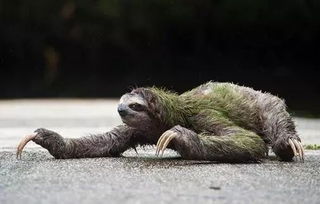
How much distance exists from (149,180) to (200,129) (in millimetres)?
723

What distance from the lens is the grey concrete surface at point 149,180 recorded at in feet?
6.33

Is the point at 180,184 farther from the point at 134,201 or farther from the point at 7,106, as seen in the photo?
the point at 7,106

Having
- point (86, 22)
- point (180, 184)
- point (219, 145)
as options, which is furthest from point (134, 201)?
point (86, 22)

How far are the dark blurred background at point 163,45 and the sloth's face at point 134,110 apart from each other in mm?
3732

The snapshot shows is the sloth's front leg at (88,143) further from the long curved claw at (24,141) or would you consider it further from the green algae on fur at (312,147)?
the green algae on fur at (312,147)

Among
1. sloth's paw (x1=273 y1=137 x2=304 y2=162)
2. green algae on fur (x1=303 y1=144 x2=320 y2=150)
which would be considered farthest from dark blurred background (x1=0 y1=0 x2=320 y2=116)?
sloth's paw (x1=273 y1=137 x2=304 y2=162)

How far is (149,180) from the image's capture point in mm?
2264

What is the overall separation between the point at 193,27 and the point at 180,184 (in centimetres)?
547

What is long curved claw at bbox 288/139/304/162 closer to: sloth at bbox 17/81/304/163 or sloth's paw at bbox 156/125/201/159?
sloth at bbox 17/81/304/163

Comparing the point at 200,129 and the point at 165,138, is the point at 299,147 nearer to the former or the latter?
the point at 200,129

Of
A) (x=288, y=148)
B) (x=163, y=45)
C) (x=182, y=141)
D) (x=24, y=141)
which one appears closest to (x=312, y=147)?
(x=288, y=148)

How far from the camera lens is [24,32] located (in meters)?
8.33

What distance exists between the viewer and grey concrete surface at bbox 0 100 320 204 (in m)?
1.93

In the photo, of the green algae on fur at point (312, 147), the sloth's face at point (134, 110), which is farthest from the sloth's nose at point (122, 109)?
the green algae on fur at point (312, 147)
